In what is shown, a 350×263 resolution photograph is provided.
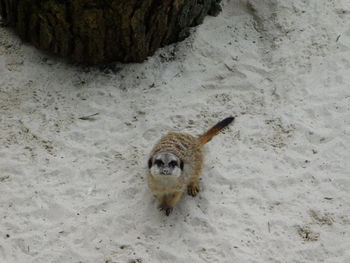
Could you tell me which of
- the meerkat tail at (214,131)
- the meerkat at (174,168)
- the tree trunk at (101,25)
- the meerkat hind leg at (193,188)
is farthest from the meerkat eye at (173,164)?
the tree trunk at (101,25)

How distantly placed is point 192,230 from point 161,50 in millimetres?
1631

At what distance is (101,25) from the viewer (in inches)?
152

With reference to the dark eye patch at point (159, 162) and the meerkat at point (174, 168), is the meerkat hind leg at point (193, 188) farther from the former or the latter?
the dark eye patch at point (159, 162)

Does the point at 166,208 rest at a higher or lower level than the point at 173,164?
lower

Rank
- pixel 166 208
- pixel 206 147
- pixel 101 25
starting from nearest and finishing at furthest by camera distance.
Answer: pixel 166 208 < pixel 206 147 < pixel 101 25

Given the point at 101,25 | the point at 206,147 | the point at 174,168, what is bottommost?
the point at 206,147

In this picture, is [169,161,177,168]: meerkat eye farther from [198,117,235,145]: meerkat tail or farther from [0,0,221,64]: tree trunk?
[0,0,221,64]: tree trunk

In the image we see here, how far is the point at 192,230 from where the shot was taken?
319 cm

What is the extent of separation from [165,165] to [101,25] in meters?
1.32

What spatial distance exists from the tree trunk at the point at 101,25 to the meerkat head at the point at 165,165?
119cm

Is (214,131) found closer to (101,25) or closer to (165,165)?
(165,165)

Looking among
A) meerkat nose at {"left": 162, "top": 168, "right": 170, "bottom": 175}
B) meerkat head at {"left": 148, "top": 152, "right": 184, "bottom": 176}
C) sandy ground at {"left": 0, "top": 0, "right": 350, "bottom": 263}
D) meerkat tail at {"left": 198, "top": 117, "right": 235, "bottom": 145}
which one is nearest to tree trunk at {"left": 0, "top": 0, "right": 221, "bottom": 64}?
sandy ground at {"left": 0, "top": 0, "right": 350, "bottom": 263}

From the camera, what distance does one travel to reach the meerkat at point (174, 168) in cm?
313

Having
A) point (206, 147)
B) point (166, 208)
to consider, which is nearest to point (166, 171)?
point (166, 208)
